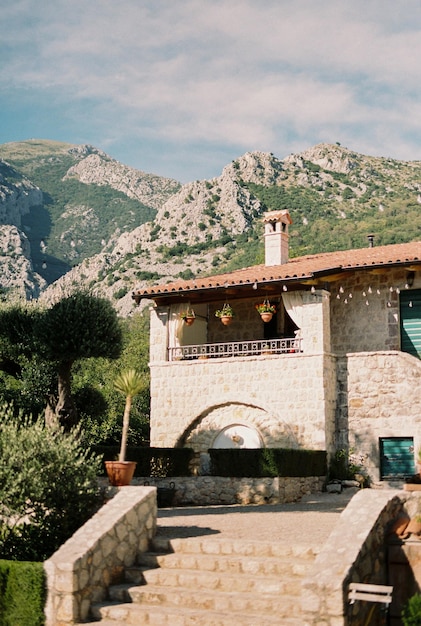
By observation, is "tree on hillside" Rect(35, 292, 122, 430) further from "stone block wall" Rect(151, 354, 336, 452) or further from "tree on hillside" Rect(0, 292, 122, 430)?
"stone block wall" Rect(151, 354, 336, 452)

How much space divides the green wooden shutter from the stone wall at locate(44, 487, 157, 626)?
38.5ft

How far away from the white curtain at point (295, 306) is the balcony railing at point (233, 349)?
21.1 inches

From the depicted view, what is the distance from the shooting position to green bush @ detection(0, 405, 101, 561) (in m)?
11.8

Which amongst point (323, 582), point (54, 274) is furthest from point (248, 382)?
point (54, 274)

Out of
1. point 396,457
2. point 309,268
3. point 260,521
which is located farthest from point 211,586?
point 309,268

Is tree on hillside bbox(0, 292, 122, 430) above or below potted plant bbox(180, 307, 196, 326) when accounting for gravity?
below

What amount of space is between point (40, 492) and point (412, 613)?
5.59 metres

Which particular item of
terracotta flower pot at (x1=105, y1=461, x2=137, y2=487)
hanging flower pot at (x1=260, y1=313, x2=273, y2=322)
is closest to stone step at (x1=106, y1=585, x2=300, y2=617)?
terracotta flower pot at (x1=105, y1=461, x2=137, y2=487)

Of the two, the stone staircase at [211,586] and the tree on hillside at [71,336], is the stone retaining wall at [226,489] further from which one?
the stone staircase at [211,586]

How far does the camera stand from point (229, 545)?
10.9 metres

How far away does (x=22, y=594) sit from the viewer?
10.0 m

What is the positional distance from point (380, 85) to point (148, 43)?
13195 mm

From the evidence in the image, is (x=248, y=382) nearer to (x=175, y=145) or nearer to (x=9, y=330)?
(x=9, y=330)

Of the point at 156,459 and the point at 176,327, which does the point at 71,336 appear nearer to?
the point at 156,459
